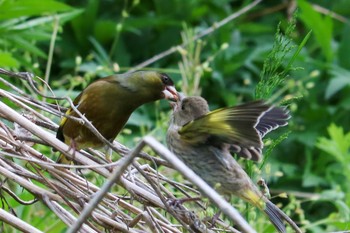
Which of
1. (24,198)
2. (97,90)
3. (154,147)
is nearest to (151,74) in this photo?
(97,90)

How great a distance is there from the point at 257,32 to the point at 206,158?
381 centimetres

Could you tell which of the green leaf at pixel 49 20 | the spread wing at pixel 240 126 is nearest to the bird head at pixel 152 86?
the spread wing at pixel 240 126

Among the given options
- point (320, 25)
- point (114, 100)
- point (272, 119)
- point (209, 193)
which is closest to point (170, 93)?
point (114, 100)

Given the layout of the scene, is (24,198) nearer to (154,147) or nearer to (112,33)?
(154,147)

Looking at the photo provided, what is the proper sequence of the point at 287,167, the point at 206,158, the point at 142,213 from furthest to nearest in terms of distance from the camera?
the point at 287,167 < the point at 206,158 < the point at 142,213

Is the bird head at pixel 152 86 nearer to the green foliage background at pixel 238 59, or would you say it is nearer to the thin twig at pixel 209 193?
the thin twig at pixel 209 193

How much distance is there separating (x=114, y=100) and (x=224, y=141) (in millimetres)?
466

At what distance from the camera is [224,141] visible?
278 cm

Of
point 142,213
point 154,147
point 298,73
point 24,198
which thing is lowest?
point 298,73

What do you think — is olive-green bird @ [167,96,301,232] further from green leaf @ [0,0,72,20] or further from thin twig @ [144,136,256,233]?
green leaf @ [0,0,72,20]

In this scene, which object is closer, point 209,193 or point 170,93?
point 209,193

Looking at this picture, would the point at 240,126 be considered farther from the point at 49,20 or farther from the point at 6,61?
the point at 49,20

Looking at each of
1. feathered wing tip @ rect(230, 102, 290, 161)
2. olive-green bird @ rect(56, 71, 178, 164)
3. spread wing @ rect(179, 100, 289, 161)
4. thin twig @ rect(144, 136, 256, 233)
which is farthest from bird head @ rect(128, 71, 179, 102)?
thin twig @ rect(144, 136, 256, 233)

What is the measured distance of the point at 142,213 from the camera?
254 cm
